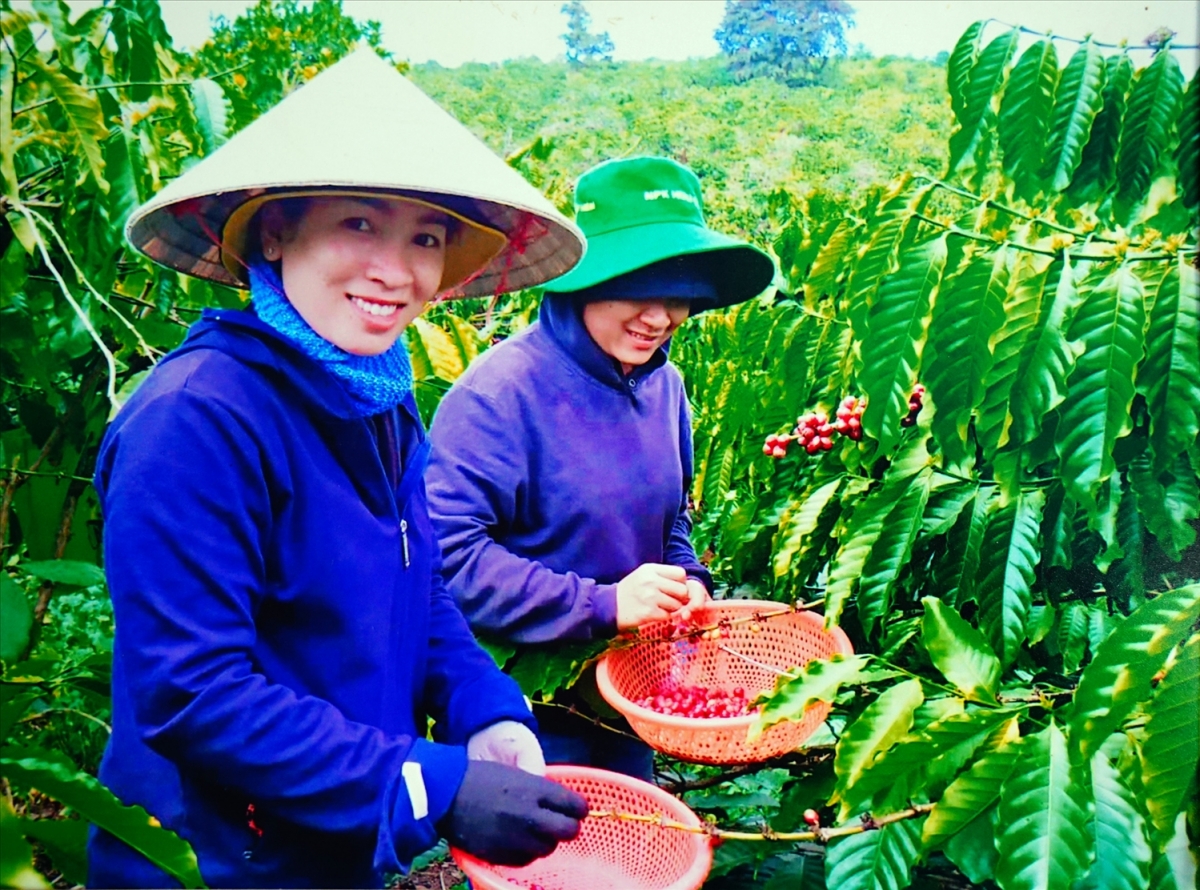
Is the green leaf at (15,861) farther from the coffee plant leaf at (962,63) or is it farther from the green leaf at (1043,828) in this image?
the coffee plant leaf at (962,63)

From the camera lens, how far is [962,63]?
48.2 inches

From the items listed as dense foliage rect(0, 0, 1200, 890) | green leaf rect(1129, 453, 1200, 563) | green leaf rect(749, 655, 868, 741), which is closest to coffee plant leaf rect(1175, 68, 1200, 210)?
dense foliage rect(0, 0, 1200, 890)

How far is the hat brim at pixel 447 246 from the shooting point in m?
1.02

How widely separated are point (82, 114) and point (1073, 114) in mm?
1153

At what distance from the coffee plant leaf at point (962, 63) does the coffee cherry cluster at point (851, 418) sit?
0.49m

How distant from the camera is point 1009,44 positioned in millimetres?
1188

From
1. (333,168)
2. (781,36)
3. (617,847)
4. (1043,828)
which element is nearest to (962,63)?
(781,36)

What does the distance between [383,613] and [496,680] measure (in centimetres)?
25

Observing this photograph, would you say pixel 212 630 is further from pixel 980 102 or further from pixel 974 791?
pixel 980 102

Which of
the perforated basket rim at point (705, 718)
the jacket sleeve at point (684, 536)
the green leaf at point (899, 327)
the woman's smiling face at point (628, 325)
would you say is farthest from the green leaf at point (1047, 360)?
the jacket sleeve at point (684, 536)

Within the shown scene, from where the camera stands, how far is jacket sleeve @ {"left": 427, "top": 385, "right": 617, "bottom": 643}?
5.22 feet

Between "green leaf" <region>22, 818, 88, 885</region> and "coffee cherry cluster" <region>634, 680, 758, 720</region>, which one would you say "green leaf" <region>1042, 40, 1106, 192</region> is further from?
"green leaf" <region>22, 818, 88, 885</region>

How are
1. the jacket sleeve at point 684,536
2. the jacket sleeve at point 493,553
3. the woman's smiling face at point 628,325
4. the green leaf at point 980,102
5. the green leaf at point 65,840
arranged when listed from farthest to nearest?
the jacket sleeve at point 684,536
the woman's smiling face at point 628,325
the jacket sleeve at point 493,553
the green leaf at point 980,102
the green leaf at point 65,840

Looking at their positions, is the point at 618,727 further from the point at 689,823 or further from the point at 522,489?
the point at 689,823
